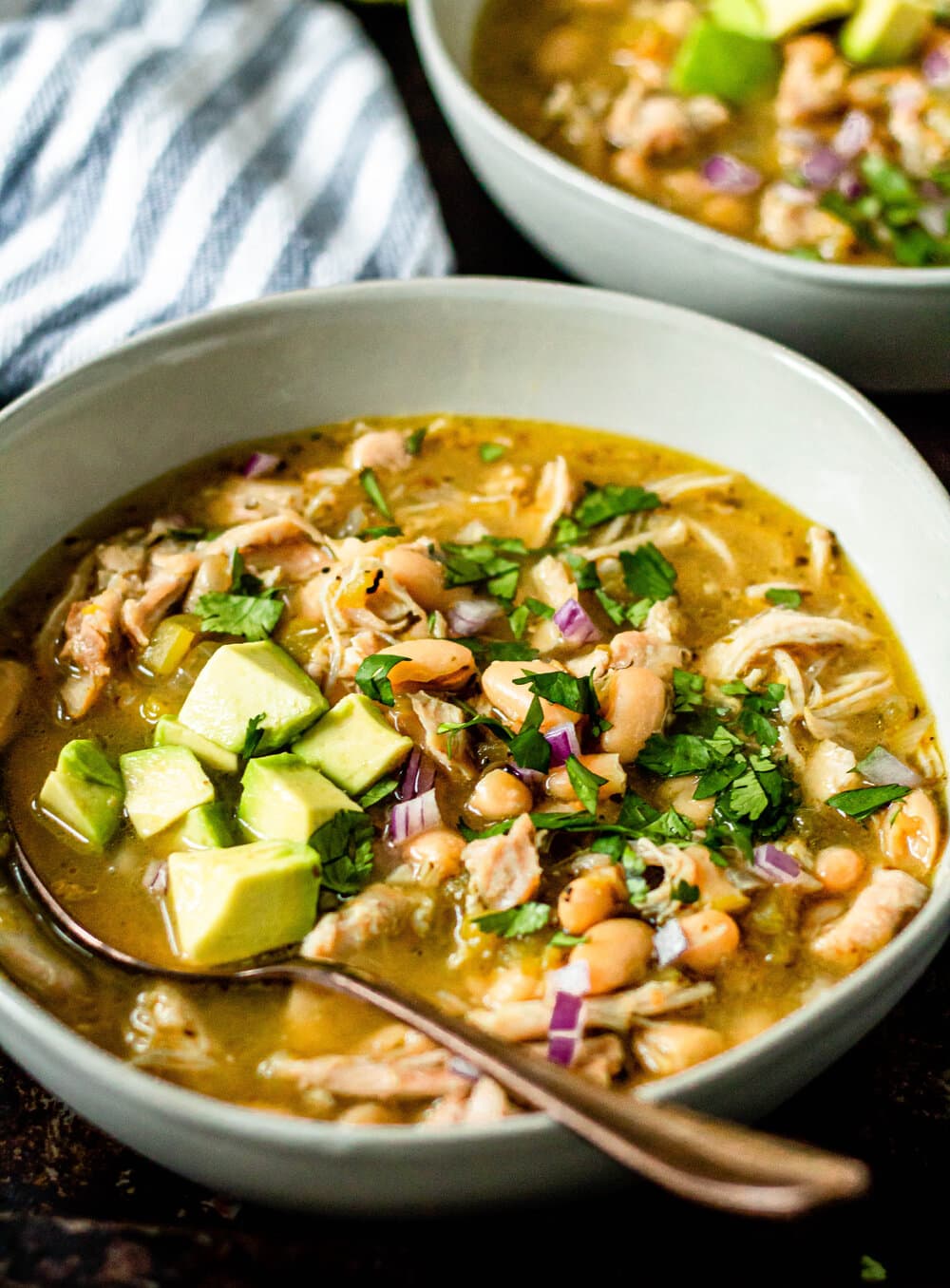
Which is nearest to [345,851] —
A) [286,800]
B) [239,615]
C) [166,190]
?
[286,800]

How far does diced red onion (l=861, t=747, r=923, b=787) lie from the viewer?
327 cm

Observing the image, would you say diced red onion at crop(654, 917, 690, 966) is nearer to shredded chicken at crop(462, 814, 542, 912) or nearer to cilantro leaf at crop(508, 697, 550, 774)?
shredded chicken at crop(462, 814, 542, 912)

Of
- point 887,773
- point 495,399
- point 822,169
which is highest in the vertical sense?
point 495,399

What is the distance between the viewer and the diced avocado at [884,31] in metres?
5.06

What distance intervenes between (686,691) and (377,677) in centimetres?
74

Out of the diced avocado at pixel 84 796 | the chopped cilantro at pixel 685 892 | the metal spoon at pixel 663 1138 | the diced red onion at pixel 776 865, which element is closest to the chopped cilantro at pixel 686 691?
the diced red onion at pixel 776 865

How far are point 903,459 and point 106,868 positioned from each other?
215 cm

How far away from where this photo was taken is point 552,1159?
7.70 ft

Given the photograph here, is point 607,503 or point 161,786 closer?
point 161,786

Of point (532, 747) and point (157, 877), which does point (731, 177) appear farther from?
point (157, 877)

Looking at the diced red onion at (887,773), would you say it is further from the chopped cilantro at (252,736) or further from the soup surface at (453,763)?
the chopped cilantro at (252,736)

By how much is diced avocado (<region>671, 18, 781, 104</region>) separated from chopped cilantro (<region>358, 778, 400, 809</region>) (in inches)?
121

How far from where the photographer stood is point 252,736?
3178 mm

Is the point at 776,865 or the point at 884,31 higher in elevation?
the point at 884,31
